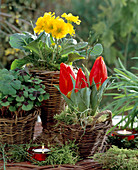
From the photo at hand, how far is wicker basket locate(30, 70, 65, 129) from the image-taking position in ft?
2.88

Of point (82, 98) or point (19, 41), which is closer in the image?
point (82, 98)

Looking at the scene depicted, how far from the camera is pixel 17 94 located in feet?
2.55

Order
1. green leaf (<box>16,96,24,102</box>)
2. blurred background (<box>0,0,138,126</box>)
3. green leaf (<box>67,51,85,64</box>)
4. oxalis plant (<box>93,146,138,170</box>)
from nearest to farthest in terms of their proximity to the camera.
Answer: oxalis plant (<box>93,146,138,170</box>) < green leaf (<box>16,96,24,102</box>) < green leaf (<box>67,51,85,64</box>) < blurred background (<box>0,0,138,126</box>)

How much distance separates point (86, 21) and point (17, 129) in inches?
21.4

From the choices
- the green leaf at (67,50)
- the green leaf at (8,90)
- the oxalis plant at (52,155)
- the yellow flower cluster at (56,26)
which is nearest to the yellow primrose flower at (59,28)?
the yellow flower cluster at (56,26)

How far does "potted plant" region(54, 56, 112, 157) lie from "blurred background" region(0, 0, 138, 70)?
12 cm

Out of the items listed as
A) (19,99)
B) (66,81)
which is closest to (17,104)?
(19,99)

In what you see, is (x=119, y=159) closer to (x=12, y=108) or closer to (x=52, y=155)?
(x=52, y=155)

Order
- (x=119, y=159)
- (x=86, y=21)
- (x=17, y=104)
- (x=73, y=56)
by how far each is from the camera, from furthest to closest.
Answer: (x=86, y=21) < (x=73, y=56) < (x=17, y=104) < (x=119, y=159)

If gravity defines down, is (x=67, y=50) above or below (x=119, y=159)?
above

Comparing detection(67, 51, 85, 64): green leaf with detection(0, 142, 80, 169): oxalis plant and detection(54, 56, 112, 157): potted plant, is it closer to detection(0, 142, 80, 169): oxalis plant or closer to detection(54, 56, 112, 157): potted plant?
detection(54, 56, 112, 157): potted plant

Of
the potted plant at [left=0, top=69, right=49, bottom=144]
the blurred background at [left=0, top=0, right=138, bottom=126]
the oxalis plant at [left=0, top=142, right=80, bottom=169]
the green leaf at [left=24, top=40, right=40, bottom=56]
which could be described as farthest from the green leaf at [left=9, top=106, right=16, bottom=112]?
the blurred background at [left=0, top=0, right=138, bottom=126]

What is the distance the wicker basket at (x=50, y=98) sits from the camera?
0.88 metres

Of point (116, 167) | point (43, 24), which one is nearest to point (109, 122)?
point (116, 167)
